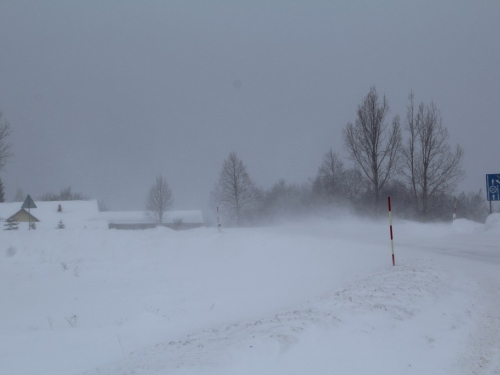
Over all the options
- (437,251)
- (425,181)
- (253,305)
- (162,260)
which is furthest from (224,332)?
(425,181)

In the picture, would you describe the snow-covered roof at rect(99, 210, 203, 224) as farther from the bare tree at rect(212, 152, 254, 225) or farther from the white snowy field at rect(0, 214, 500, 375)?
the white snowy field at rect(0, 214, 500, 375)

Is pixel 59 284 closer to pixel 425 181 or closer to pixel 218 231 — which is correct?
pixel 218 231

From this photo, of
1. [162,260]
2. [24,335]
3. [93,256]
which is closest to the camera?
[24,335]

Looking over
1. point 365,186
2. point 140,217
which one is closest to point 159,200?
point 140,217

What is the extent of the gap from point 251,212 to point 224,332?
4051 cm

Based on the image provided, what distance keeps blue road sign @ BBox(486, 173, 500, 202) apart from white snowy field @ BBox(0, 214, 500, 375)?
1.76 metres

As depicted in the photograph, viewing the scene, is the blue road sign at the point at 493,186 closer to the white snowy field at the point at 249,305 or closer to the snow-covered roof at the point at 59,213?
the white snowy field at the point at 249,305

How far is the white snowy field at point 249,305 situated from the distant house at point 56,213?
112ft

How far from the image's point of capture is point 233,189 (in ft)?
152

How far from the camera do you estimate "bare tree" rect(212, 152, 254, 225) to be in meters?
46.3

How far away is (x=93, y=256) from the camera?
1838 cm

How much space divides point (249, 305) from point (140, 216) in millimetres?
63935

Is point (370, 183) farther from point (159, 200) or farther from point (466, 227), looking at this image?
point (159, 200)

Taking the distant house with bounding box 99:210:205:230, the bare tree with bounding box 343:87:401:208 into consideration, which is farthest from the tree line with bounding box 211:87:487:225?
the distant house with bounding box 99:210:205:230
